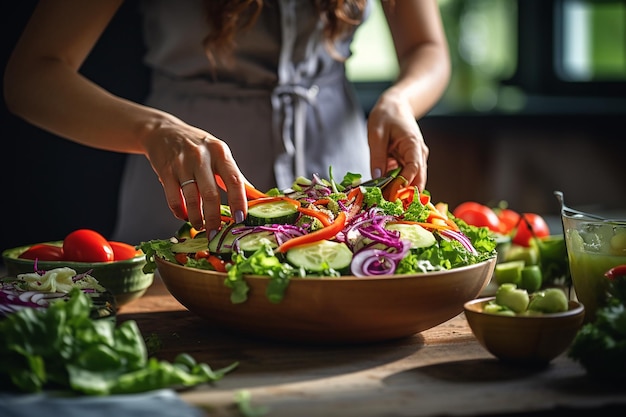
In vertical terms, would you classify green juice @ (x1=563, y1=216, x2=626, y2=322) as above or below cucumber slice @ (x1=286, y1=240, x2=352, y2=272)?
below

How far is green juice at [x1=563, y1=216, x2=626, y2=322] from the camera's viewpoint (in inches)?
68.0

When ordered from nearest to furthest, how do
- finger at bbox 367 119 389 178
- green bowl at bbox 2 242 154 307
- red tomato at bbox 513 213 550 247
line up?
green bowl at bbox 2 242 154 307 → finger at bbox 367 119 389 178 → red tomato at bbox 513 213 550 247

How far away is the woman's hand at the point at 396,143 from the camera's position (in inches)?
80.0

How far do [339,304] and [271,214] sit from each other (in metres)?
0.28

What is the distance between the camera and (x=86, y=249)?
1.91m

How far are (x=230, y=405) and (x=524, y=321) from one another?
52cm

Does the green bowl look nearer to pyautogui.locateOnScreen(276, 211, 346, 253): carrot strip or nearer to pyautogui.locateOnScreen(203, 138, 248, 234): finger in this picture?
pyautogui.locateOnScreen(203, 138, 248, 234): finger

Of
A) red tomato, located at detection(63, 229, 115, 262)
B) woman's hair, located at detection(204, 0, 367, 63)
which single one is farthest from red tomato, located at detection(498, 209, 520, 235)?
red tomato, located at detection(63, 229, 115, 262)

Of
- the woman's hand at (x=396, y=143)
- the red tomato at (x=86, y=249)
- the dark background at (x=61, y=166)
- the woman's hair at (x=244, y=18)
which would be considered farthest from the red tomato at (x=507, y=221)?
the dark background at (x=61, y=166)

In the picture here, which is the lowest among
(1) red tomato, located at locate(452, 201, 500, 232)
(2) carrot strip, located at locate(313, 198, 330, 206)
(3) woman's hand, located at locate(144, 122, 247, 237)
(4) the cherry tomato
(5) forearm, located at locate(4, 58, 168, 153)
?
(1) red tomato, located at locate(452, 201, 500, 232)

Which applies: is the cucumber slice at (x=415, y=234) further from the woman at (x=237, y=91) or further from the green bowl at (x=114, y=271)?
the green bowl at (x=114, y=271)

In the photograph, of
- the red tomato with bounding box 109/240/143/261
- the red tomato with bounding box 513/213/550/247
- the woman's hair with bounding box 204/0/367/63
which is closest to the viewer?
the red tomato with bounding box 109/240/143/261

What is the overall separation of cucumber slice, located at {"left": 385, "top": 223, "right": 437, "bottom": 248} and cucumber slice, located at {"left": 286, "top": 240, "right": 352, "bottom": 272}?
120mm

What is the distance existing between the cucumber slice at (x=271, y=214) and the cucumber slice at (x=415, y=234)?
195mm
